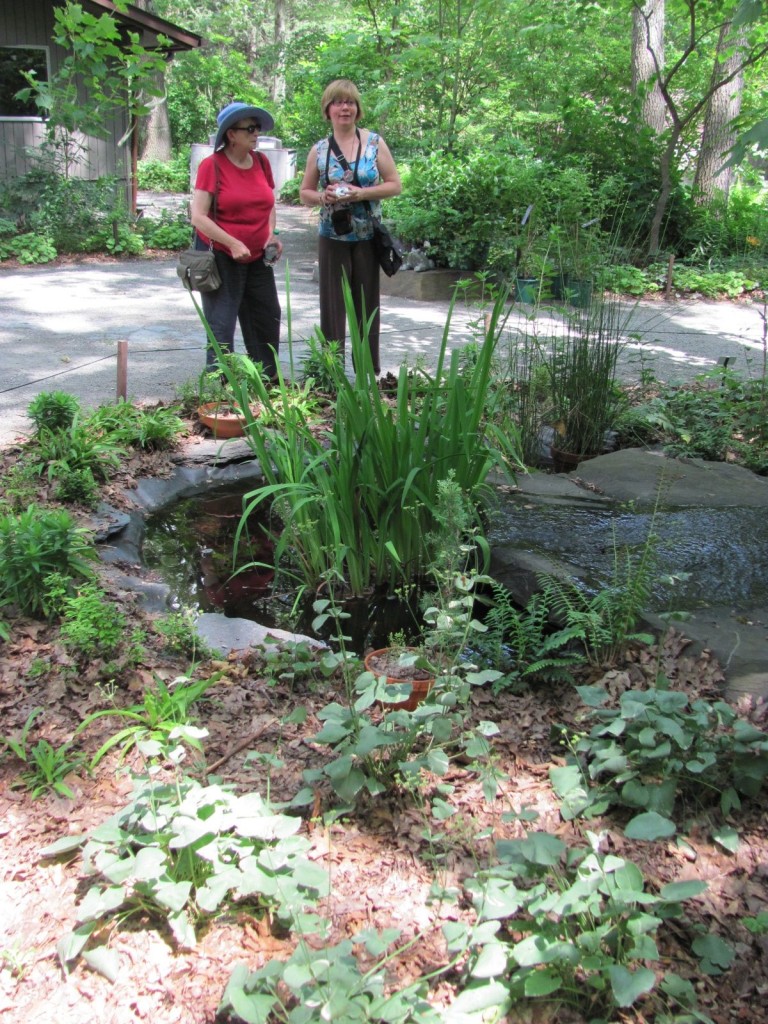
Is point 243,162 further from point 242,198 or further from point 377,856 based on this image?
point 377,856

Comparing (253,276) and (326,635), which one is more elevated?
(253,276)

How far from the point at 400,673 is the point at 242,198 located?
322 cm

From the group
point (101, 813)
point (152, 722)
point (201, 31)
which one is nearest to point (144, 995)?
point (101, 813)

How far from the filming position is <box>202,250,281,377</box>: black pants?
5.00 metres

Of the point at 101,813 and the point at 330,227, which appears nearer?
the point at 101,813

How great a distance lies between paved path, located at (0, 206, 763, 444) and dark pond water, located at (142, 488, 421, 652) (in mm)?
982

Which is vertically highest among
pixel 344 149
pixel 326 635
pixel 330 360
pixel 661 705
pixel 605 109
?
pixel 605 109

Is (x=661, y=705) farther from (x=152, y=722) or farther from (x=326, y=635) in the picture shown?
(x=326, y=635)

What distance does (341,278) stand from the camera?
5465 millimetres

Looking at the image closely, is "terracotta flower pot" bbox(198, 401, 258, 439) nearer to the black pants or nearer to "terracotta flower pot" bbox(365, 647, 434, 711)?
the black pants

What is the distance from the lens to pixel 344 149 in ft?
17.2

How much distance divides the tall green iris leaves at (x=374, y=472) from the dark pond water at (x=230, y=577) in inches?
5.1

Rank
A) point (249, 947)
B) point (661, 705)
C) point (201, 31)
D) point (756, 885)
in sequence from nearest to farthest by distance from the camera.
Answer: point (249, 947) < point (756, 885) < point (661, 705) < point (201, 31)

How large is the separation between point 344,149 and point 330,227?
447 mm
